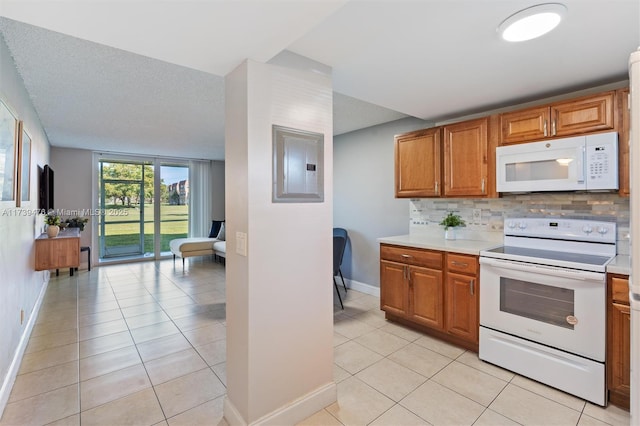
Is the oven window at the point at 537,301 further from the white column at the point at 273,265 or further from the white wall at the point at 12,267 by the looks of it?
the white wall at the point at 12,267

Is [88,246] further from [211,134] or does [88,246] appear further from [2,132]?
[2,132]

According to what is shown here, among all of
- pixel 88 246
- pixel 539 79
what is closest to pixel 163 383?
pixel 539 79

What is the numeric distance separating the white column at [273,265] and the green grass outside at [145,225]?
5.93 meters

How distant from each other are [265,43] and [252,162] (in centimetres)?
59

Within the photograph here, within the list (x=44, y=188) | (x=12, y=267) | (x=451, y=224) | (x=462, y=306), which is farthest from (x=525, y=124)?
(x=44, y=188)

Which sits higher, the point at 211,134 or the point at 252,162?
the point at 211,134

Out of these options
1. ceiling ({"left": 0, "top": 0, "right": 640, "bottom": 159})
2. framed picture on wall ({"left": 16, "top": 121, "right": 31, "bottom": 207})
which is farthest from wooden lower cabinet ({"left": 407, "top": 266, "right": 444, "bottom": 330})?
framed picture on wall ({"left": 16, "top": 121, "right": 31, "bottom": 207})

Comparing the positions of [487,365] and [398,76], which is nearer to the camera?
[398,76]

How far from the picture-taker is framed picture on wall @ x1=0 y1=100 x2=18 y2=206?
6.24 feet

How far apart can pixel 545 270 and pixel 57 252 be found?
5230 mm

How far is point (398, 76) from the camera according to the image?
229cm

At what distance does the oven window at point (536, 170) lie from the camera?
7.80 ft

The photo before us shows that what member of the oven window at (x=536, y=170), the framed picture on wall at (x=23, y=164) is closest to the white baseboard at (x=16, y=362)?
the framed picture on wall at (x=23, y=164)

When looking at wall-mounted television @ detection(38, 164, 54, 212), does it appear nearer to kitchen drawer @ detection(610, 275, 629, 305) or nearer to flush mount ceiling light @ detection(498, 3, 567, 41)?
flush mount ceiling light @ detection(498, 3, 567, 41)
